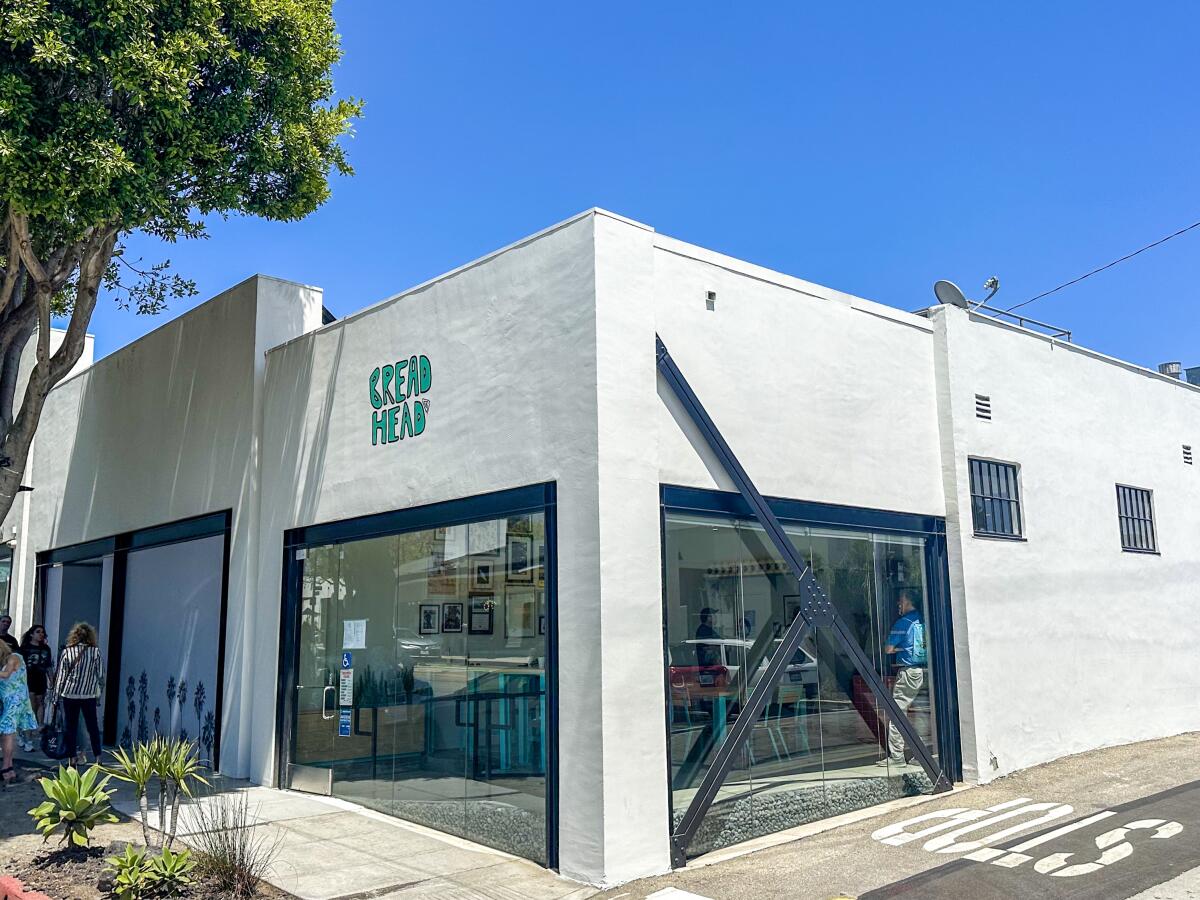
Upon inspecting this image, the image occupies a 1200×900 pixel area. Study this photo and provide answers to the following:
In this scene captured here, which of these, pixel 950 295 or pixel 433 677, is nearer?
pixel 433 677

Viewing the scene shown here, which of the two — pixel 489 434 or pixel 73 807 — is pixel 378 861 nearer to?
pixel 73 807

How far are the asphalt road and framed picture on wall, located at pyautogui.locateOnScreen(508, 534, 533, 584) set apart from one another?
2.69 m

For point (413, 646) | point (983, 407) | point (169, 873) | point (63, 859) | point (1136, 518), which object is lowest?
point (63, 859)

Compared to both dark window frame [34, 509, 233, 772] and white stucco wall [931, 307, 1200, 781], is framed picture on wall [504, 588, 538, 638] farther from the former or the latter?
dark window frame [34, 509, 233, 772]

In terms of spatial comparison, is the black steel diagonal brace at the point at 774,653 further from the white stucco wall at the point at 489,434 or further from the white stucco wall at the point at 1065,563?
the white stucco wall at the point at 1065,563

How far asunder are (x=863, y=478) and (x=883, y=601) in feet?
4.44

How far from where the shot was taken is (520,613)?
9188 mm

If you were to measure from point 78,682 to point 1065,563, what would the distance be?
41.2 ft

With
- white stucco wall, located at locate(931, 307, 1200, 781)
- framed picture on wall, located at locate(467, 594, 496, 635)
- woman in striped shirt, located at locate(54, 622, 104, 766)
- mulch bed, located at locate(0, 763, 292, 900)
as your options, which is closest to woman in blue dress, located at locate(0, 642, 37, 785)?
woman in striped shirt, located at locate(54, 622, 104, 766)

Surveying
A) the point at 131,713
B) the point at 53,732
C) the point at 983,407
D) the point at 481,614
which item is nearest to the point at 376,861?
the point at 481,614

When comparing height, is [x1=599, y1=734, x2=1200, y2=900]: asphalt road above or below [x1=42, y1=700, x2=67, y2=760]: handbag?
below

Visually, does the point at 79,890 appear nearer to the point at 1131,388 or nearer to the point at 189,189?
the point at 189,189

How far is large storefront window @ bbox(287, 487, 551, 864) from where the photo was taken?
9.05 metres

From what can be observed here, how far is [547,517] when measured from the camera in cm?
890
